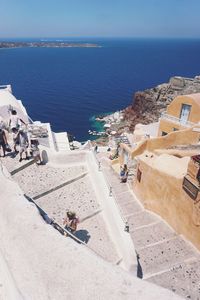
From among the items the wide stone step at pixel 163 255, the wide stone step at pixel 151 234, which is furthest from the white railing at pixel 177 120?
the wide stone step at pixel 163 255

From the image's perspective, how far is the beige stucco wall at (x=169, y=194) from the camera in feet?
45.2

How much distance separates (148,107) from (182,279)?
60227 millimetres

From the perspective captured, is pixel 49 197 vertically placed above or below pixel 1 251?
below

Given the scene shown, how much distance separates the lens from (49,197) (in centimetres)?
1280

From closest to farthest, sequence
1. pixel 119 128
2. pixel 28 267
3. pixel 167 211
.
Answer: pixel 28 267 → pixel 167 211 → pixel 119 128

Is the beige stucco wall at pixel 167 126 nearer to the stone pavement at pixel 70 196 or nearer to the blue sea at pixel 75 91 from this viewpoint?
the stone pavement at pixel 70 196

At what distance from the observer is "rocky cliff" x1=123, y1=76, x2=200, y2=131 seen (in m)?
64.2

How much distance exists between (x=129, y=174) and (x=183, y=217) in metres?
8.99

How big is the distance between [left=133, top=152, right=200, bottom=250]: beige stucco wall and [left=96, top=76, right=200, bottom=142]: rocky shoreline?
43.3m

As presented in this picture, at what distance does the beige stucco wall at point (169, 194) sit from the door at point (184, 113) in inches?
394

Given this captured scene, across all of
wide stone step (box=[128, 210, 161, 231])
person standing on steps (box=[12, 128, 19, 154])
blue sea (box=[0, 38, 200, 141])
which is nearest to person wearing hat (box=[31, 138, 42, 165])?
person standing on steps (box=[12, 128, 19, 154])

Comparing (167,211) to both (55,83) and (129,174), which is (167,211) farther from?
(55,83)

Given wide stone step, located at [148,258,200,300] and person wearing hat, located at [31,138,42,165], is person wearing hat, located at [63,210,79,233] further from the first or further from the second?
person wearing hat, located at [31,138,42,165]

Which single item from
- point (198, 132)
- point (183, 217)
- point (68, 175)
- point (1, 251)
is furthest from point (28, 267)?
point (198, 132)
